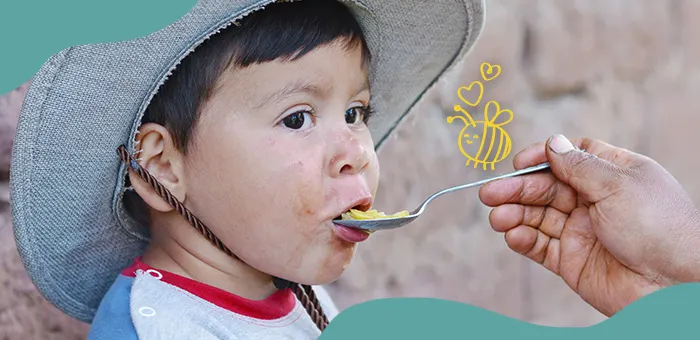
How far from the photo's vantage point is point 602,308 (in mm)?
1206

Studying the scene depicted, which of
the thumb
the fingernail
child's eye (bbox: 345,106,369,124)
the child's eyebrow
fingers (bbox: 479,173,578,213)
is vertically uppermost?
the child's eyebrow

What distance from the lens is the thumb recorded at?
111 centimetres

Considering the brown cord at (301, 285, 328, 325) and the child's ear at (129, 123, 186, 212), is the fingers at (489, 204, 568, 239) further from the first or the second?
the child's ear at (129, 123, 186, 212)

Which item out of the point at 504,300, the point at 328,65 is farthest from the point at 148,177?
the point at 504,300

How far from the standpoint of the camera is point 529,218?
4.07 feet

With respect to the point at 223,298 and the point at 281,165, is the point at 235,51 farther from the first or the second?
the point at 223,298

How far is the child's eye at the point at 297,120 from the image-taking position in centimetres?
105

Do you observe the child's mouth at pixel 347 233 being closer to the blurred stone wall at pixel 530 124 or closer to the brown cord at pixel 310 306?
the brown cord at pixel 310 306

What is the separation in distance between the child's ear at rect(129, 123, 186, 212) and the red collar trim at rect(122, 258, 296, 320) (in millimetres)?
83

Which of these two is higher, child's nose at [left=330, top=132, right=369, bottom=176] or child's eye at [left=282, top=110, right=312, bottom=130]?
child's eye at [left=282, top=110, right=312, bottom=130]

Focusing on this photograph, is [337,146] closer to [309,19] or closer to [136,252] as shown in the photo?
[309,19]

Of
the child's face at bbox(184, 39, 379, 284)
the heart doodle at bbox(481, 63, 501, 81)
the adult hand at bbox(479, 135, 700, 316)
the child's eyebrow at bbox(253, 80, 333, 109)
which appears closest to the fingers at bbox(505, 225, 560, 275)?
the adult hand at bbox(479, 135, 700, 316)

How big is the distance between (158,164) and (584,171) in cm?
54

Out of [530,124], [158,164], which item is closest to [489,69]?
[530,124]
